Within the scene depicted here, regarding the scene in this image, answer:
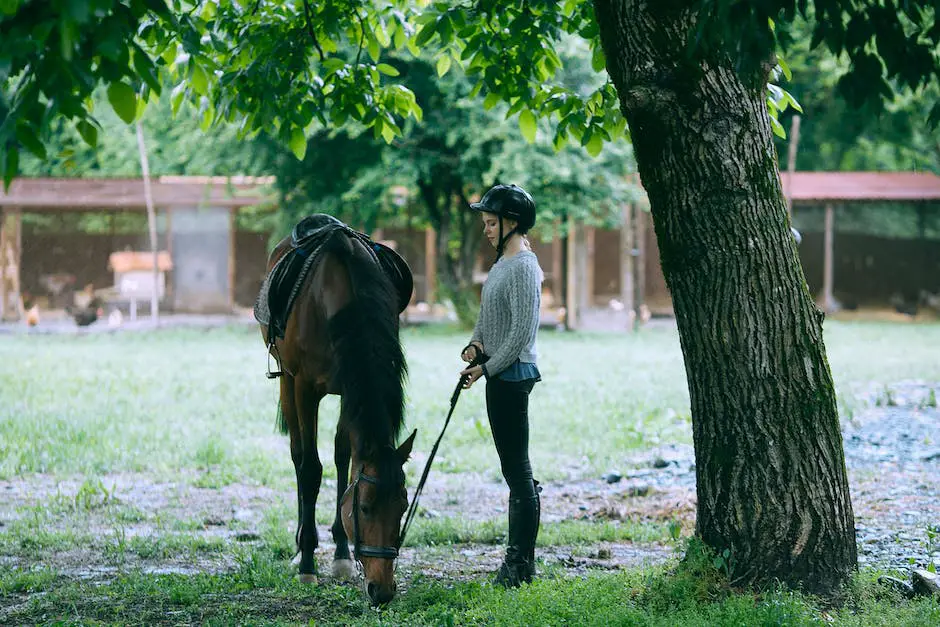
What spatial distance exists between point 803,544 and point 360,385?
2049 millimetres

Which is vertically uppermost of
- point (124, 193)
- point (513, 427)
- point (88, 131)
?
point (124, 193)

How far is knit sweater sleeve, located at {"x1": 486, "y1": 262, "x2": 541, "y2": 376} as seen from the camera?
4.72 metres

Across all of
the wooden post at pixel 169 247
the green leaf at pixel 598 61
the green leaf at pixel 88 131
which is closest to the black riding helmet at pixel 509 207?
the green leaf at pixel 598 61

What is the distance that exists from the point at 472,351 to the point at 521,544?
96cm

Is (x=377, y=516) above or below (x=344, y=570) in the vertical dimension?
above

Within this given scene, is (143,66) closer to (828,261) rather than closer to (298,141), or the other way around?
(298,141)

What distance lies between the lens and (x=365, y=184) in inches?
771

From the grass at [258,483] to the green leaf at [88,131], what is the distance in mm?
2175

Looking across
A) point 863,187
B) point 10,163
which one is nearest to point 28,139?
point 10,163

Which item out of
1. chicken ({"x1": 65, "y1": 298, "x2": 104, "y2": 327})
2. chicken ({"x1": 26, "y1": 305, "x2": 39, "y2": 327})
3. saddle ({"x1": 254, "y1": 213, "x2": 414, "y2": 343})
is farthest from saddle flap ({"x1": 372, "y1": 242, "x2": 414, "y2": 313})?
chicken ({"x1": 26, "y1": 305, "x2": 39, "y2": 327})

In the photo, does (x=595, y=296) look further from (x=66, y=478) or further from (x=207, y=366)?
(x=66, y=478)

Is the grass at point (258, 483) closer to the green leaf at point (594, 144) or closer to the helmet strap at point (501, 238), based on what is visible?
the helmet strap at point (501, 238)

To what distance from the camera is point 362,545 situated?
425cm

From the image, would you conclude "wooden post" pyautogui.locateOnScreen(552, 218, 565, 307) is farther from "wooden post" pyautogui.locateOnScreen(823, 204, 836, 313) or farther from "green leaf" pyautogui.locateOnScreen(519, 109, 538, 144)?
"green leaf" pyautogui.locateOnScreen(519, 109, 538, 144)
